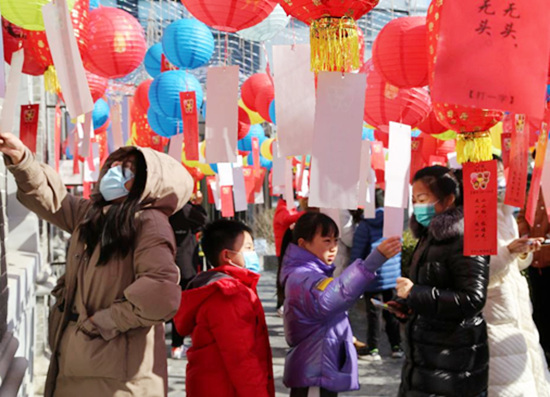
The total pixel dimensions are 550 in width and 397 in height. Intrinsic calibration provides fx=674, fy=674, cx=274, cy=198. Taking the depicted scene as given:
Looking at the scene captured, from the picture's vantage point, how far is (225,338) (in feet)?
10.7

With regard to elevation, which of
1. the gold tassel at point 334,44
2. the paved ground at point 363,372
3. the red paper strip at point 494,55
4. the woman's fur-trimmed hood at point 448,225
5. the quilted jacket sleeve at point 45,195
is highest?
the gold tassel at point 334,44

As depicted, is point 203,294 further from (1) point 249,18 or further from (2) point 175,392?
(2) point 175,392

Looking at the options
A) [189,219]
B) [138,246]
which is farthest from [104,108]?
[138,246]

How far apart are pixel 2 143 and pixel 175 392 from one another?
13.1 feet

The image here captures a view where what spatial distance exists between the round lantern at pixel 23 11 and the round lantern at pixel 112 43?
946 millimetres

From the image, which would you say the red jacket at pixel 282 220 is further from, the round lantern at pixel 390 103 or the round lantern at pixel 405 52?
the round lantern at pixel 405 52

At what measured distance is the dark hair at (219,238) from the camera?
3604 mm

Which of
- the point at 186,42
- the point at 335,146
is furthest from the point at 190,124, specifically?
the point at 335,146

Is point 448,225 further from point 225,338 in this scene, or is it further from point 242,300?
point 225,338

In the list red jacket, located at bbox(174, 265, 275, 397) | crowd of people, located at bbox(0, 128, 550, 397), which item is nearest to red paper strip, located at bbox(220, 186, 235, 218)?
crowd of people, located at bbox(0, 128, 550, 397)

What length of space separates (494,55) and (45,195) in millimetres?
1942

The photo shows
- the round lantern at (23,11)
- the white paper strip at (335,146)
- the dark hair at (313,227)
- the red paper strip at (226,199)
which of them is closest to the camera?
the white paper strip at (335,146)

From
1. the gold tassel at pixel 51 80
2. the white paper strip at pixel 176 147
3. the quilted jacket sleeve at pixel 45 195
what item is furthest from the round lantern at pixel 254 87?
the quilted jacket sleeve at pixel 45 195

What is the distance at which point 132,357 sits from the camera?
284cm
